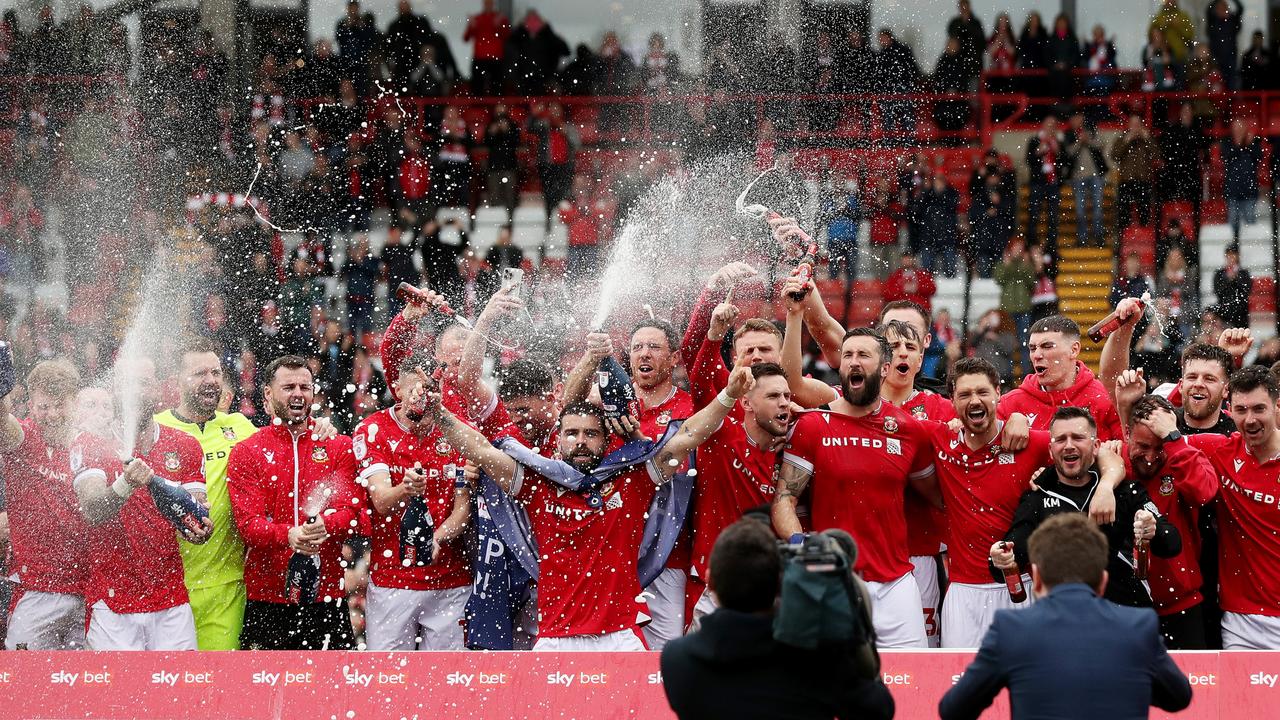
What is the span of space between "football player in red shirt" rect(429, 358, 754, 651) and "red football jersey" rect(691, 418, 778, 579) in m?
0.35

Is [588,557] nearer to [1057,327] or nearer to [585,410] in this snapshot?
[585,410]

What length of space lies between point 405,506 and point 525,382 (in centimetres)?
92

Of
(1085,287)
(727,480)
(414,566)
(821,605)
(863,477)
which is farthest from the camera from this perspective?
(1085,287)

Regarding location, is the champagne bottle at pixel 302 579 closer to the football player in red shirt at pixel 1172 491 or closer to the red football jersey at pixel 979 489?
the red football jersey at pixel 979 489

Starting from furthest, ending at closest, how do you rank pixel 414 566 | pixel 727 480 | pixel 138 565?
pixel 138 565, pixel 414 566, pixel 727 480

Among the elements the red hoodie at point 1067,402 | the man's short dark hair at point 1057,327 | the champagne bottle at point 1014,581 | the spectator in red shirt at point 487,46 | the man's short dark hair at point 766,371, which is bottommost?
the champagne bottle at point 1014,581

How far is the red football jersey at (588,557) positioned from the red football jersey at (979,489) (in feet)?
4.97

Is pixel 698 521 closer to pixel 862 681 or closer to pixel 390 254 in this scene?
pixel 862 681

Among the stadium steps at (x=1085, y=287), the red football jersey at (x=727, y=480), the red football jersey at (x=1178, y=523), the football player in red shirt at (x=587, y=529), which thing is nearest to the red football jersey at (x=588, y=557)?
the football player in red shirt at (x=587, y=529)

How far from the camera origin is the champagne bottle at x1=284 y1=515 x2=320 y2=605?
26.1 feet

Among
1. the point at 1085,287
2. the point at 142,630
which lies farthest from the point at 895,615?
the point at 1085,287

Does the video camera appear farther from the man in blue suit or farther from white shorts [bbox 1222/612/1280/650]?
white shorts [bbox 1222/612/1280/650]

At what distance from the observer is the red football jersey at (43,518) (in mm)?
7996

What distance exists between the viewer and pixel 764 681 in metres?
4.31
